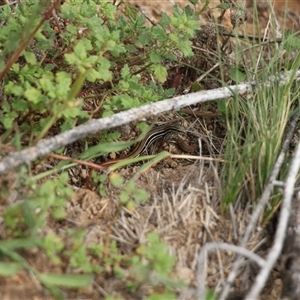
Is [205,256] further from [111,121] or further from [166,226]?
[111,121]

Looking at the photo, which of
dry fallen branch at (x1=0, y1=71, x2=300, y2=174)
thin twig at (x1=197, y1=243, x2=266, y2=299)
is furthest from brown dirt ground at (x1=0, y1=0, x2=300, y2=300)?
dry fallen branch at (x1=0, y1=71, x2=300, y2=174)

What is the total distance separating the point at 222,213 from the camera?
248cm

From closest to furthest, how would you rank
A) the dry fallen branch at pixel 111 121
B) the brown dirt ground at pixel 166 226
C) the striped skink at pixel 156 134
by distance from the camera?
the brown dirt ground at pixel 166 226 → the dry fallen branch at pixel 111 121 → the striped skink at pixel 156 134

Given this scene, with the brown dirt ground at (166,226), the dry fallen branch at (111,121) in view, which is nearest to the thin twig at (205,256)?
the brown dirt ground at (166,226)

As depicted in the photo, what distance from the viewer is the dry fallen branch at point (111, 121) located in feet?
7.48

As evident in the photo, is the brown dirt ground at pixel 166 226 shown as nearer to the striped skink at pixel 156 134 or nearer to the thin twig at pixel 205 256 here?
the thin twig at pixel 205 256

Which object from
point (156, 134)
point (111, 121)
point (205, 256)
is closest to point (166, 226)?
point (205, 256)

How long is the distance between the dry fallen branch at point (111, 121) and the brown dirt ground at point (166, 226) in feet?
1.04

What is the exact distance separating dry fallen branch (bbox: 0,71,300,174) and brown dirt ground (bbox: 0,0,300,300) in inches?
12.4

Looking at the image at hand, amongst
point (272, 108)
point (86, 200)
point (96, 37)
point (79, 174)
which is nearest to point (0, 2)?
point (96, 37)

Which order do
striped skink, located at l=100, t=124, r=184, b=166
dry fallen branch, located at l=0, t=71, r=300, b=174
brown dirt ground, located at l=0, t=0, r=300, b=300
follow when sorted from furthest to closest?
striped skink, located at l=100, t=124, r=184, b=166 → dry fallen branch, located at l=0, t=71, r=300, b=174 → brown dirt ground, located at l=0, t=0, r=300, b=300

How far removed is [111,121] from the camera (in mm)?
2482

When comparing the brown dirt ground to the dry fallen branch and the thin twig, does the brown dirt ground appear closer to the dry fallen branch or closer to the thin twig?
the thin twig

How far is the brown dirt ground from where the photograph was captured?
215 centimetres
